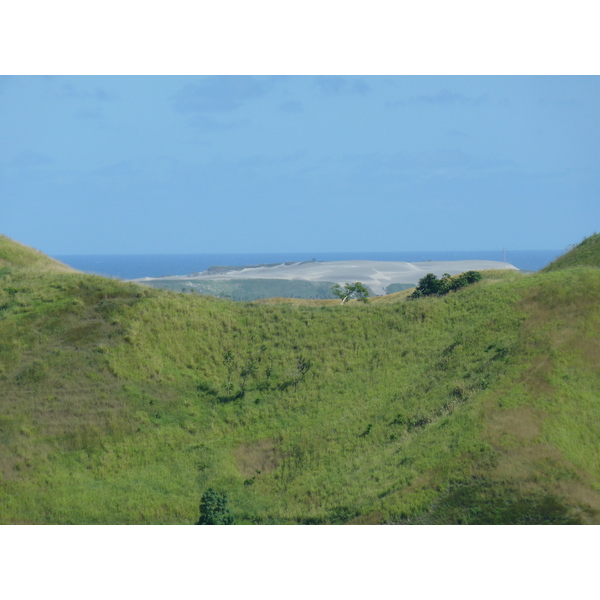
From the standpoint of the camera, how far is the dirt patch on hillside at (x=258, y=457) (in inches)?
1065

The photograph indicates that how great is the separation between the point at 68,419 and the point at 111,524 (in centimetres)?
757

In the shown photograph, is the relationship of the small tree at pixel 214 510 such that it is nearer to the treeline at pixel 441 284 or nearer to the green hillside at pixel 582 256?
the treeline at pixel 441 284

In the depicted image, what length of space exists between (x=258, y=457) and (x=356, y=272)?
182 ft

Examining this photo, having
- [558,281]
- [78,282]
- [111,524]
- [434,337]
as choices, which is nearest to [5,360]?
[78,282]

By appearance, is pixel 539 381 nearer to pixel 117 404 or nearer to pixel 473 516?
pixel 473 516

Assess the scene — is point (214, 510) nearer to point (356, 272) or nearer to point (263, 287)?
point (263, 287)

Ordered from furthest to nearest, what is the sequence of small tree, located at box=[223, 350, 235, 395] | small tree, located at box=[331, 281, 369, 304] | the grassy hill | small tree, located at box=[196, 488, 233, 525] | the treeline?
small tree, located at box=[331, 281, 369, 304], the treeline, small tree, located at box=[223, 350, 235, 395], small tree, located at box=[196, 488, 233, 525], the grassy hill

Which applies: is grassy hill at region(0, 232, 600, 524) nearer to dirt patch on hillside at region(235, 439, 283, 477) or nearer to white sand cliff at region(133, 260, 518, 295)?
dirt patch on hillside at region(235, 439, 283, 477)

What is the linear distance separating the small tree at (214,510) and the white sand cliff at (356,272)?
48044 mm

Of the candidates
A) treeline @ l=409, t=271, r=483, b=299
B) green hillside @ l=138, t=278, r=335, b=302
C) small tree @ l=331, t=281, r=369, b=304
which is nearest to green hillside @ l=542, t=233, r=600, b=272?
treeline @ l=409, t=271, r=483, b=299

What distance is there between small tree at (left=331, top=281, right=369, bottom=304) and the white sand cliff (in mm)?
13733

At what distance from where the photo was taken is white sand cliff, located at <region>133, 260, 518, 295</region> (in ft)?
249

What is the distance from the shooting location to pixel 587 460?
2105cm

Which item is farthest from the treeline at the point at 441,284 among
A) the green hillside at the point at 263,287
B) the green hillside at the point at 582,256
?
the green hillside at the point at 263,287
